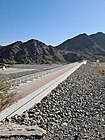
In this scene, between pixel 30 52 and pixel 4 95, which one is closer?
pixel 4 95

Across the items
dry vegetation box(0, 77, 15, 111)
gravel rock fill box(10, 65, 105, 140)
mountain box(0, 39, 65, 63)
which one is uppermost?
mountain box(0, 39, 65, 63)

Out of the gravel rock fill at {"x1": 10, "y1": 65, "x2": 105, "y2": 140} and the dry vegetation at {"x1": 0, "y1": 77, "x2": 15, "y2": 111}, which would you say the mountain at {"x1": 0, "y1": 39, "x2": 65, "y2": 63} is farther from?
the dry vegetation at {"x1": 0, "y1": 77, "x2": 15, "y2": 111}

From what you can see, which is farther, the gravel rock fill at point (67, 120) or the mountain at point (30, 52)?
the mountain at point (30, 52)

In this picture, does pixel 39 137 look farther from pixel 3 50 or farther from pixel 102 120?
pixel 3 50

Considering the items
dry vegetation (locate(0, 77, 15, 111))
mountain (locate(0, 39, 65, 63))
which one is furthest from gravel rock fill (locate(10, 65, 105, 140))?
mountain (locate(0, 39, 65, 63))

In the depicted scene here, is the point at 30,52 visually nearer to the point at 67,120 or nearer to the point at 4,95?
the point at 67,120

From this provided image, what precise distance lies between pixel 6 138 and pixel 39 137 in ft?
3.32

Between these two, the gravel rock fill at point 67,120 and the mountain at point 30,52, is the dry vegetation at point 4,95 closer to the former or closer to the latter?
the gravel rock fill at point 67,120

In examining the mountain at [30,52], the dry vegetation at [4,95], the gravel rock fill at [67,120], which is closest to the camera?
the gravel rock fill at [67,120]

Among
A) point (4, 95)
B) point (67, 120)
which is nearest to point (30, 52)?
point (67, 120)

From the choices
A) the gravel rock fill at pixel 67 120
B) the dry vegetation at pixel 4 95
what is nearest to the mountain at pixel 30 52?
the gravel rock fill at pixel 67 120

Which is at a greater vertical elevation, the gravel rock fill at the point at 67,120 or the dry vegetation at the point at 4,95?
the dry vegetation at the point at 4,95

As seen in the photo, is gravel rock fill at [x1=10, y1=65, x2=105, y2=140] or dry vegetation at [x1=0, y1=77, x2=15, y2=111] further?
dry vegetation at [x1=0, y1=77, x2=15, y2=111]

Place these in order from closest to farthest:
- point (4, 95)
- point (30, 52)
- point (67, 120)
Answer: point (4, 95) → point (67, 120) → point (30, 52)
